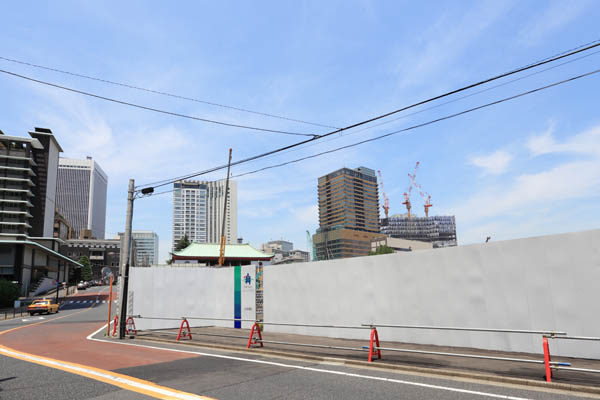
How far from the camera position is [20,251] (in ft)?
250

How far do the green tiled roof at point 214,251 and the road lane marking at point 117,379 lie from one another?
40823mm

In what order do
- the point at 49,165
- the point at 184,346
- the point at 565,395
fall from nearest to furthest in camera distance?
1. the point at 565,395
2. the point at 184,346
3. the point at 49,165

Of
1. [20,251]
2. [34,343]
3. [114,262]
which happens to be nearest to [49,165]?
[20,251]

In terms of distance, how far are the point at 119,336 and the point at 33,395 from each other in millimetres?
11025

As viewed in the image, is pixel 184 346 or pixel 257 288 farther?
pixel 257 288

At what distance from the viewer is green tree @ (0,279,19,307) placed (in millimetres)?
53906

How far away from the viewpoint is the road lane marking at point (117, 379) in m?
7.44

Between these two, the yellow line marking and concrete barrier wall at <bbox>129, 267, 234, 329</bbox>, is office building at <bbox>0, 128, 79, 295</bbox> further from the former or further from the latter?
the yellow line marking

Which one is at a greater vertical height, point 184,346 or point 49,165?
point 49,165

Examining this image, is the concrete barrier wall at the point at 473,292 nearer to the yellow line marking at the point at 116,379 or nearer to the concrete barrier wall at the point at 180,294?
the concrete barrier wall at the point at 180,294

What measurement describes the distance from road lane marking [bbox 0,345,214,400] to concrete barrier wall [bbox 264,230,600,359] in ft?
27.6

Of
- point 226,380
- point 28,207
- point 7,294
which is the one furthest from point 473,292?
point 28,207

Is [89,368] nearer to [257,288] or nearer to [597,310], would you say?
[257,288]

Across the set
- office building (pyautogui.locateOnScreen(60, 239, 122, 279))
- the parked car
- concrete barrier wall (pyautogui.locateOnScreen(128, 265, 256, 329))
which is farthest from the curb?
office building (pyautogui.locateOnScreen(60, 239, 122, 279))
